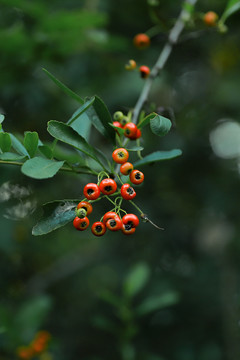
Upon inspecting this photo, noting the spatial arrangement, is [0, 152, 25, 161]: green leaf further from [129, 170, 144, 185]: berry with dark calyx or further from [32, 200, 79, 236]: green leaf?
[129, 170, 144, 185]: berry with dark calyx

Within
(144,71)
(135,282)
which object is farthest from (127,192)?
(135,282)

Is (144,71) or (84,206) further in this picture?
(144,71)

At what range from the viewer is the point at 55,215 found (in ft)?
4.20

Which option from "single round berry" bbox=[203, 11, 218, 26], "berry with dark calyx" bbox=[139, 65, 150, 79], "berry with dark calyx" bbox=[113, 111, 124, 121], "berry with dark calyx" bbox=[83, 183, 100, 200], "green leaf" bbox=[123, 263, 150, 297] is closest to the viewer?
"berry with dark calyx" bbox=[83, 183, 100, 200]

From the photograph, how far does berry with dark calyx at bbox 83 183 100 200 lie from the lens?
1244mm

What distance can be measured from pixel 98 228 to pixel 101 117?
34cm

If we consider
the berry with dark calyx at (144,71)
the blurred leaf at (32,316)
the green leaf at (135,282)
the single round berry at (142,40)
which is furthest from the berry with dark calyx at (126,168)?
the blurred leaf at (32,316)

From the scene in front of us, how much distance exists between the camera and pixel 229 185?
14.3 ft

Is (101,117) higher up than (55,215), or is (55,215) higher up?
(101,117)

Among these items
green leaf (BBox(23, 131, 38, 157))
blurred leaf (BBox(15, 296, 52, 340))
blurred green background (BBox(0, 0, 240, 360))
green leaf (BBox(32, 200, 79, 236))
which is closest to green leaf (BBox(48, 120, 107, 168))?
green leaf (BBox(23, 131, 38, 157))

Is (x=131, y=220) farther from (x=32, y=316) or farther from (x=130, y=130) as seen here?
(x=32, y=316)

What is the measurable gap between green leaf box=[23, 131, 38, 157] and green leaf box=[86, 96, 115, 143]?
21 cm

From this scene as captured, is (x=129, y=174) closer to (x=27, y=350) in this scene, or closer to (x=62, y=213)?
(x=62, y=213)

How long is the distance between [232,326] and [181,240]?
3.92 feet
